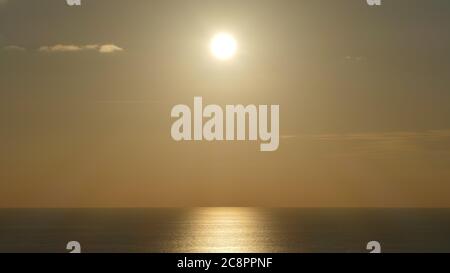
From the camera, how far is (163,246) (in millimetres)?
108938

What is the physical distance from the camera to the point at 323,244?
359 feet

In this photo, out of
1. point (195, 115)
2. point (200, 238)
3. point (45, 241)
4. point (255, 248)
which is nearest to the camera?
point (195, 115)
